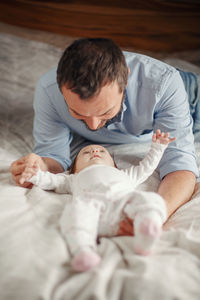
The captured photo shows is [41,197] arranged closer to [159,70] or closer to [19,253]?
[19,253]

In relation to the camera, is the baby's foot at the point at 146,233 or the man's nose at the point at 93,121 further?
the man's nose at the point at 93,121

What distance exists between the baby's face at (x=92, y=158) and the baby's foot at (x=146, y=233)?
32cm

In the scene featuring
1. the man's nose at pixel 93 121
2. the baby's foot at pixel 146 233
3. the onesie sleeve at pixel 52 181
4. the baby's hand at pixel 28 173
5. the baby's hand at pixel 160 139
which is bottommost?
the onesie sleeve at pixel 52 181

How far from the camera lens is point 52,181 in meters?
1.03

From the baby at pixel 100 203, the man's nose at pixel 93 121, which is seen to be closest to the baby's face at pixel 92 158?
the baby at pixel 100 203

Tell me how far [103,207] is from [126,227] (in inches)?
3.1

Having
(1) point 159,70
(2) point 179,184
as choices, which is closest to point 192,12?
(1) point 159,70

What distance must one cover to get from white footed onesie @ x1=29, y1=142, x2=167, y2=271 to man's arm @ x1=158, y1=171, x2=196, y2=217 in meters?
0.07

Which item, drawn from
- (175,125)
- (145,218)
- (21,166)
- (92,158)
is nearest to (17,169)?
(21,166)

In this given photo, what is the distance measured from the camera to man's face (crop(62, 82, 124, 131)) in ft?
2.93

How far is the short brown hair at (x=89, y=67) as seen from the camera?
0.86 meters

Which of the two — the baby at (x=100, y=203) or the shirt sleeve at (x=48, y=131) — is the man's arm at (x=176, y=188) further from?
the shirt sleeve at (x=48, y=131)

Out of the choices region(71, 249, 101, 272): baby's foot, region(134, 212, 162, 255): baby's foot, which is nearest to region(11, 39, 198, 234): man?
region(134, 212, 162, 255): baby's foot

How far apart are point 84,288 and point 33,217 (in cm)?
28
